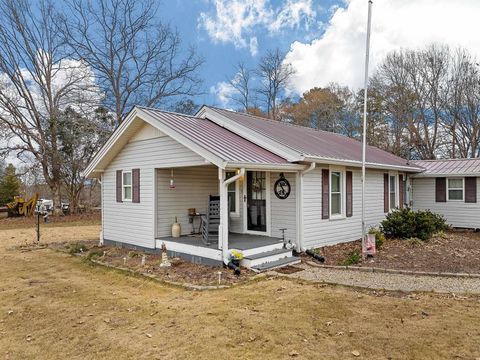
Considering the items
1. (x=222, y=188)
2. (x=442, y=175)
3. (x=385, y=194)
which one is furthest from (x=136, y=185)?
(x=442, y=175)

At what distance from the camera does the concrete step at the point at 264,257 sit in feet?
25.7

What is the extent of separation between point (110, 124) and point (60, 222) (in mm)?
8155

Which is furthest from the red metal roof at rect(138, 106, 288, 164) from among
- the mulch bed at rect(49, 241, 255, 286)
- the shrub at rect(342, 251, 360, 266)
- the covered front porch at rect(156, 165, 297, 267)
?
the shrub at rect(342, 251, 360, 266)

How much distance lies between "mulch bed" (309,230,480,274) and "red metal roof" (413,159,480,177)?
3.60m

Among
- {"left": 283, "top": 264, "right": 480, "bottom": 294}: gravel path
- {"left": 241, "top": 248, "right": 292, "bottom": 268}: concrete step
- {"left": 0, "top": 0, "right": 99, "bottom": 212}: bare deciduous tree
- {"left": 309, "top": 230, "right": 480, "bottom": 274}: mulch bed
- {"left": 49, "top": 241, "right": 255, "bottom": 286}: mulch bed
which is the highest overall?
{"left": 0, "top": 0, "right": 99, "bottom": 212}: bare deciduous tree

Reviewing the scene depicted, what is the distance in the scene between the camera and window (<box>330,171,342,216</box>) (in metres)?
10.3

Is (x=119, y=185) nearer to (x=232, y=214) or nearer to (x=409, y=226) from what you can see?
(x=232, y=214)

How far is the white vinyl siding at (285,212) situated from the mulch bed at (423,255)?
3.54 feet

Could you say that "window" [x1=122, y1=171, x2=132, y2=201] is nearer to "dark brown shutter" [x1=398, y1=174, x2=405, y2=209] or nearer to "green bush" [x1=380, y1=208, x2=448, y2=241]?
"green bush" [x1=380, y1=208, x2=448, y2=241]

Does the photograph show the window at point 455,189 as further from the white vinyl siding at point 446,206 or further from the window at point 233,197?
the window at point 233,197

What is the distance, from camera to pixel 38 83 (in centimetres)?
2459

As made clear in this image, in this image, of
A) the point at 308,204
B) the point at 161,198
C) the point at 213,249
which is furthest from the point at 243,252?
the point at 161,198

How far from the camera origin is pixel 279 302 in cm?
555

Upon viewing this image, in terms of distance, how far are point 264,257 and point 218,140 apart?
10.2 ft
